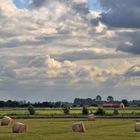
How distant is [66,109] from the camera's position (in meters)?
116

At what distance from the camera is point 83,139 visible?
36188 millimetres

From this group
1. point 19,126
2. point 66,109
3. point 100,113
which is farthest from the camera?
point 66,109

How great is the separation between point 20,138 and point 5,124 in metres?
24.0

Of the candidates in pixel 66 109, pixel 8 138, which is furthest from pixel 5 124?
pixel 66 109

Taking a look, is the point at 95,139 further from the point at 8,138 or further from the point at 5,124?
the point at 5,124

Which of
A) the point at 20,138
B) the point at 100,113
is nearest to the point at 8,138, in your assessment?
the point at 20,138

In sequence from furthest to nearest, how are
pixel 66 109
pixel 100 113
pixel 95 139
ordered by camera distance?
pixel 66 109 < pixel 100 113 < pixel 95 139

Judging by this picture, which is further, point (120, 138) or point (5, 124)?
point (5, 124)

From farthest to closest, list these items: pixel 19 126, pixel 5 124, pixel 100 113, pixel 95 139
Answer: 1. pixel 100 113
2. pixel 5 124
3. pixel 19 126
4. pixel 95 139

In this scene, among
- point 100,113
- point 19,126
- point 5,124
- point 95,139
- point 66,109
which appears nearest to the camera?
point 95,139

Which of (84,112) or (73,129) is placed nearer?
(73,129)

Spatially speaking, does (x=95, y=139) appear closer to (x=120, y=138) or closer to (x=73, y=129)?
(x=120, y=138)

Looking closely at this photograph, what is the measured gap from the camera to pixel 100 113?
10231cm

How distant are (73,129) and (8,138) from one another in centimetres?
1091
